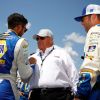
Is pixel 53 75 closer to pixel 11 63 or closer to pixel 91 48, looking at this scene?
pixel 11 63

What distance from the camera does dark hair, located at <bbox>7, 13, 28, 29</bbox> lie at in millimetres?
5996

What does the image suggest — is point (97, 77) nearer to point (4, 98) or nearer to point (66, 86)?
point (4, 98)

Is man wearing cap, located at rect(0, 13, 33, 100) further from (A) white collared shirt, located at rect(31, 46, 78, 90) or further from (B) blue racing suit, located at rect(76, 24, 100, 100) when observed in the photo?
(B) blue racing suit, located at rect(76, 24, 100, 100)

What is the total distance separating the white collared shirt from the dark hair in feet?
3.21

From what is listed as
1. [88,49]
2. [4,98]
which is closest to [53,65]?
[4,98]

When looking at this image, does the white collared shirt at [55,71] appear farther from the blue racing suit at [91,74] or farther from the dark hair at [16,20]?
the blue racing suit at [91,74]

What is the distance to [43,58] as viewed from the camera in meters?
6.69

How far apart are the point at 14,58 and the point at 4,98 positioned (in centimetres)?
67

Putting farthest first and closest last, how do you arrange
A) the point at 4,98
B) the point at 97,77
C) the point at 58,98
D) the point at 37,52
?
the point at 37,52 → the point at 58,98 → the point at 4,98 → the point at 97,77

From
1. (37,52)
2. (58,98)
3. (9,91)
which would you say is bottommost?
(58,98)

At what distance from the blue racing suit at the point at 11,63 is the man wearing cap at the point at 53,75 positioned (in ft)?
2.68

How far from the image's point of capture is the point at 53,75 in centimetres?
641

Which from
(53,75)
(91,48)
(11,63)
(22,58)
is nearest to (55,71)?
(53,75)

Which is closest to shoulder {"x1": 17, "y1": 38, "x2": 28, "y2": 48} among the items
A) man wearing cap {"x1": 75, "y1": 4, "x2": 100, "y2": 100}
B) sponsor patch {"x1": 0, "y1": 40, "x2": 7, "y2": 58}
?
sponsor patch {"x1": 0, "y1": 40, "x2": 7, "y2": 58}
